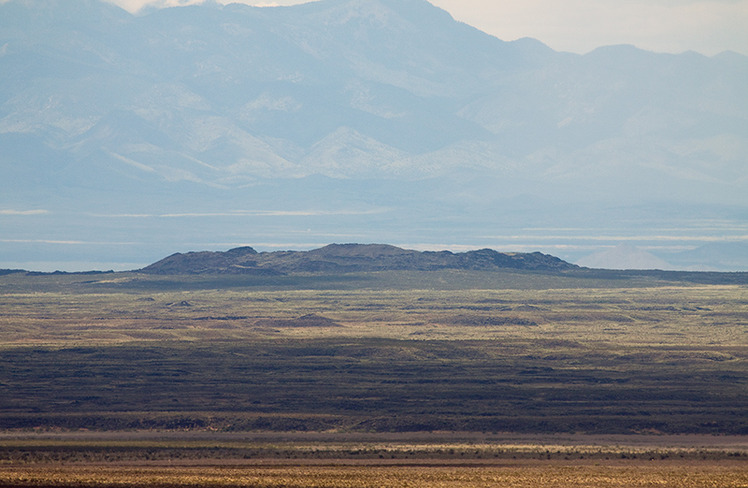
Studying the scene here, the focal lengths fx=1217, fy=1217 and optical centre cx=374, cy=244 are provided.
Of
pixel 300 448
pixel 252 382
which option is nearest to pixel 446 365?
pixel 252 382

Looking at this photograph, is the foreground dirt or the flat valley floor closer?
the foreground dirt

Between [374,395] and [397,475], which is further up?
[374,395]

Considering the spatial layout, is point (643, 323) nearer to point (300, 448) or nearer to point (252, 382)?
point (252, 382)

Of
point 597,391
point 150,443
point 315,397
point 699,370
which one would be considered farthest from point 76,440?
point 699,370

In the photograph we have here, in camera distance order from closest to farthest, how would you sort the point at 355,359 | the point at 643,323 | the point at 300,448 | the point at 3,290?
1. the point at 300,448
2. the point at 355,359
3. the point at 643,323
4. the point at 3,290

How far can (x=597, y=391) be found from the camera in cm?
8319

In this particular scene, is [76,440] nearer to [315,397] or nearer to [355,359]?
[315,397]

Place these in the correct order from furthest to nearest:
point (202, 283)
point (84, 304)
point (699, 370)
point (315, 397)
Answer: point (202, 283), point (84, 304), point (699, 370), point (315, 397)

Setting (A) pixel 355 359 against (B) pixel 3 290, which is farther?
(B) pixel 3 290

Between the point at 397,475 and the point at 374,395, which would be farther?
the point at 374,395

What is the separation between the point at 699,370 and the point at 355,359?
2792cm

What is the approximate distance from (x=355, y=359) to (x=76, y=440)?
4095 cm

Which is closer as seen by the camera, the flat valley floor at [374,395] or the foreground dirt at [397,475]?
the foreground dirt at [397,475]

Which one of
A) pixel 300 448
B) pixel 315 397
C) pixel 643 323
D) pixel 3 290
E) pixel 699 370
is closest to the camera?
pixel 300 448
